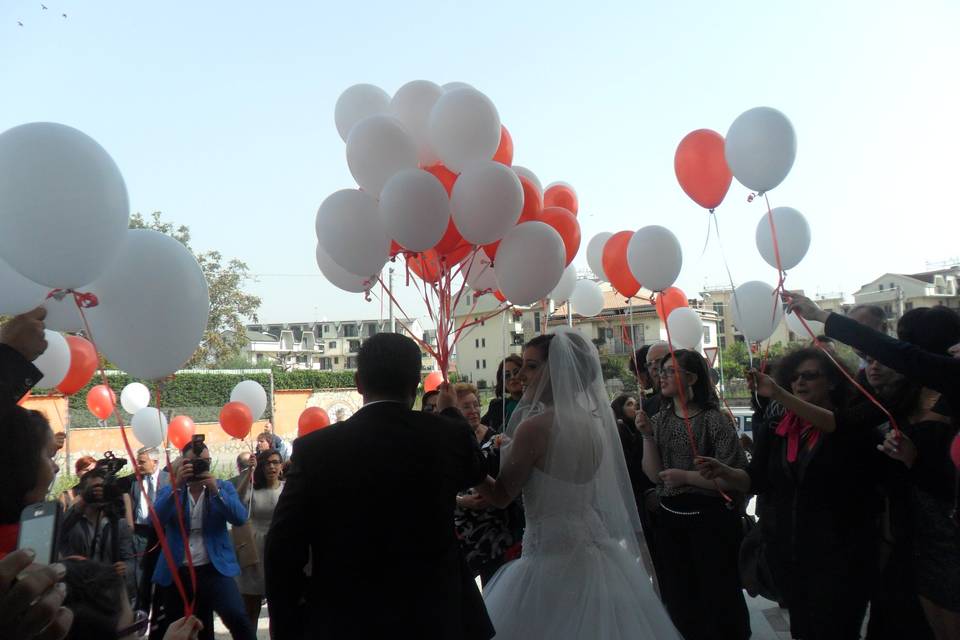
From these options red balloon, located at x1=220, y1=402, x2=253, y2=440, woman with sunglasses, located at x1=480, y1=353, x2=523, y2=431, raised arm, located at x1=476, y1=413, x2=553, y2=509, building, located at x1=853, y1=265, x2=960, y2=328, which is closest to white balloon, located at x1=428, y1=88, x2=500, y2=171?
woman with sunglasses, located at x1=480, y1=353, x2=523, y2=431

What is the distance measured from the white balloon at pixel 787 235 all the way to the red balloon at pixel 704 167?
67cm

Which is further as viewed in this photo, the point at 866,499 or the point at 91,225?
the point at 866,499

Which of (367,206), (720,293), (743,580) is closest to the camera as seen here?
(743,580)

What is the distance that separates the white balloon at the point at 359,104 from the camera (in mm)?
5406

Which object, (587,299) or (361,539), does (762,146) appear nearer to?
(587,299)

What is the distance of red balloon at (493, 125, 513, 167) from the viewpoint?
18.6 feet

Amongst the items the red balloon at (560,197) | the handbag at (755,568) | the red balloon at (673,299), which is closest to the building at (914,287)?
the red balloon at (673,299)

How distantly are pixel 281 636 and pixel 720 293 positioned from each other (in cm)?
5937

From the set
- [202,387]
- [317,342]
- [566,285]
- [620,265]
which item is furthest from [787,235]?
[317,342]

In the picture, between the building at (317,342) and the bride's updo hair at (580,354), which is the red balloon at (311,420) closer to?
the bride's updo hair at (580,354)

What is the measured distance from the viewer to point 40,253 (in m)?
2.42

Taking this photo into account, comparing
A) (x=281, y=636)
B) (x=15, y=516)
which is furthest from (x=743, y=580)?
(x=15, y=516)

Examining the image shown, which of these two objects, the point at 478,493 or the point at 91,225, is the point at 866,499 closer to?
the point at 478,493

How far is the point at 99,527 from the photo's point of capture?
4742 mm
